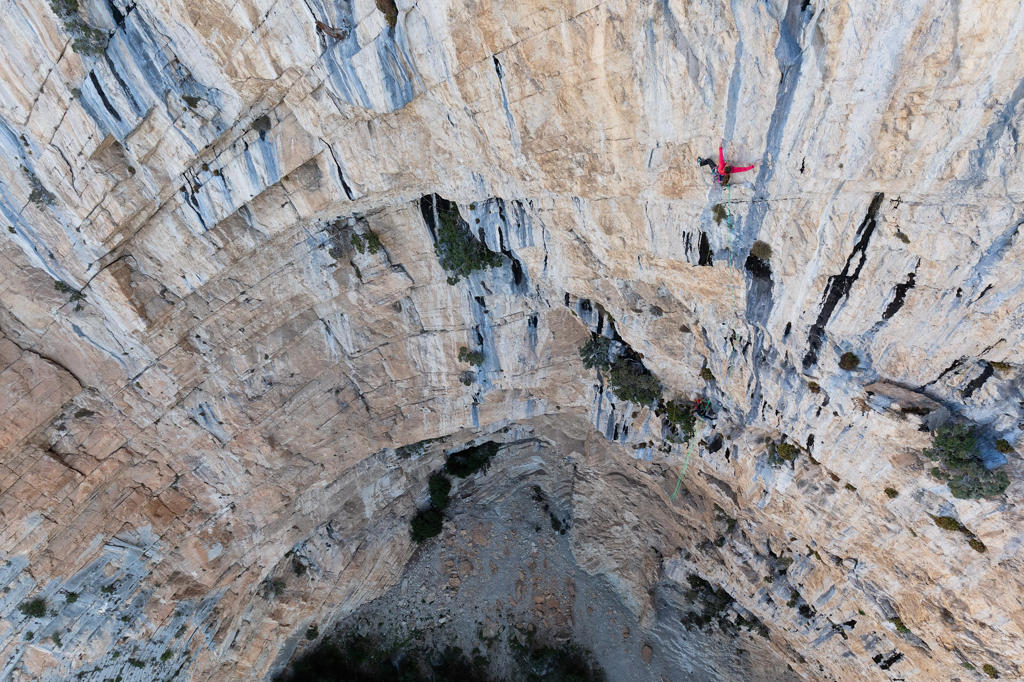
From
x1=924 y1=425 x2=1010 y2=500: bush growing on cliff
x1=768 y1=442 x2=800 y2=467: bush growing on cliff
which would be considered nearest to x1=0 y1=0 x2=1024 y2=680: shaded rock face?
x1=924 y1=425 x2=1010 y2=500: bush growing on cliff

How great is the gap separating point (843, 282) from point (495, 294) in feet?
30.7

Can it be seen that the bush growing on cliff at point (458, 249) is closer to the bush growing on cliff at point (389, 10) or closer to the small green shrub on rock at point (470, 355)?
the small green shrub on rock at point (470, 355)

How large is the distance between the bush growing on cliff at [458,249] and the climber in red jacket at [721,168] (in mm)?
7050

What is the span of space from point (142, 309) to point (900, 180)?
16345mm

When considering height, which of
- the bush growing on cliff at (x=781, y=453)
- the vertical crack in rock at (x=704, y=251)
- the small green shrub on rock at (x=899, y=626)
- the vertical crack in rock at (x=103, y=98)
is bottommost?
the small green shrub on rock at (x=899, y=626)

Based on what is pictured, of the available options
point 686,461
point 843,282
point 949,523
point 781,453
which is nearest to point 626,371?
point 686,461

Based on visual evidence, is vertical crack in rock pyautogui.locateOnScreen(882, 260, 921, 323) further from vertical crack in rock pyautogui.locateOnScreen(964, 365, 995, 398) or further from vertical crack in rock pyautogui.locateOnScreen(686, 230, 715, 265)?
vertical crack in rock pyautogui.locateOnScreen(686, 230, 715, 265)

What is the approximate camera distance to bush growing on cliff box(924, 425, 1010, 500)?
8195 millimetres

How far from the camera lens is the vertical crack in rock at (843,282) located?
7404 millimetres

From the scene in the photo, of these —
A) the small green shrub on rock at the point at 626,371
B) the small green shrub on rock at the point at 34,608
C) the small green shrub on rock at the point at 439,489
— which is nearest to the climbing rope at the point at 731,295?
the small green shrub on rock at the point at 626,371

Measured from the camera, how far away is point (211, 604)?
16.0 m

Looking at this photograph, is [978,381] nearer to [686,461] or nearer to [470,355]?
[686,461]

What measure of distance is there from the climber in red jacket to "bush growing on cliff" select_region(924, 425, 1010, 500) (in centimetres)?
614

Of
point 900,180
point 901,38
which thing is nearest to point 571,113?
point 901,38
